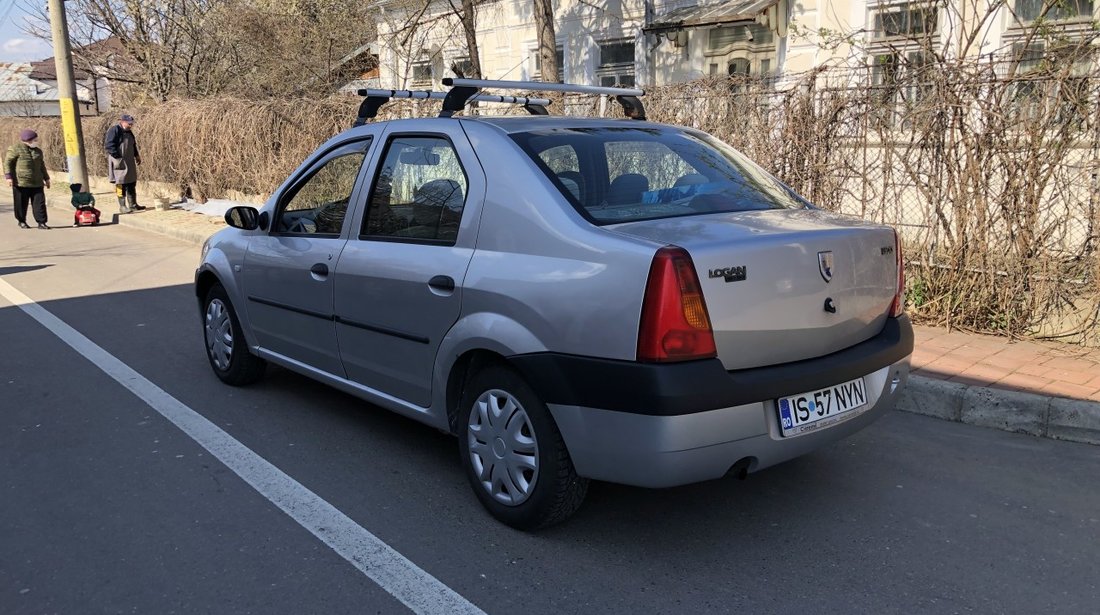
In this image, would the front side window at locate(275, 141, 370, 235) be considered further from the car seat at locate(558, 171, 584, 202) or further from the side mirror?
the car seat at locate(558, 171, 584, 202)

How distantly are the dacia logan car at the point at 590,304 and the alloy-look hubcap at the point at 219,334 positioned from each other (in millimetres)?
1191

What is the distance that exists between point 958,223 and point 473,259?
4630 mm

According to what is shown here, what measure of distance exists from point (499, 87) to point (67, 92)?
56.0 feet

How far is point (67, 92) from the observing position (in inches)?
722

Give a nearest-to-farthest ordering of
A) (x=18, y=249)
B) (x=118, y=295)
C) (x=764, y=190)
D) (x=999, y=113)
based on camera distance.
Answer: (x=764, y=190)
(x=999, y=113)
(x=118, y=295)
(x=18, y=249)

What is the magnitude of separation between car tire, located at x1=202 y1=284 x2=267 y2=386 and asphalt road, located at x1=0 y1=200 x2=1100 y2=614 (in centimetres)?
24

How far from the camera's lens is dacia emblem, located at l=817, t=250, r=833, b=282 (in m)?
3.40

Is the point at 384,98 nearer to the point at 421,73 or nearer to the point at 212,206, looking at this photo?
the point at 212,206

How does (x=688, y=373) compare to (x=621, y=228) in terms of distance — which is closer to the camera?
(x=688, y=373)

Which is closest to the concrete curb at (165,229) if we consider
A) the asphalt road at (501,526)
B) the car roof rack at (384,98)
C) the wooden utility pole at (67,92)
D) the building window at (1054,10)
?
the wooden utility pole at (67,92)

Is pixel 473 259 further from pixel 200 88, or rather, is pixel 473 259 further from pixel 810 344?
pixel 200 88

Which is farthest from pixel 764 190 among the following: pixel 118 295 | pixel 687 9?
pixel 687 9

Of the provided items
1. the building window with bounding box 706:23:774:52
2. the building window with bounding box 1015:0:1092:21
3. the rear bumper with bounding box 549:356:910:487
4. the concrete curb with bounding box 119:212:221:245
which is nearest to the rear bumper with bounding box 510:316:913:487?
the rear bumper with bounding box 549:356:910:487

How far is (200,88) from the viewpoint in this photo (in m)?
24.4
